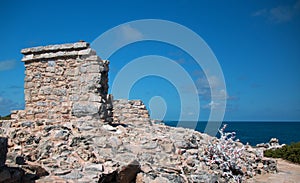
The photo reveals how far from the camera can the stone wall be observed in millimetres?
6922

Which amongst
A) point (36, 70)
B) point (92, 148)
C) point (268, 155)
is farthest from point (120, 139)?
point (268, 155)

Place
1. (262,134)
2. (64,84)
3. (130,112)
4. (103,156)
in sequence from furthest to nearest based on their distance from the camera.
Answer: (262,134) < (130,112) < (64,84) < (103,156)

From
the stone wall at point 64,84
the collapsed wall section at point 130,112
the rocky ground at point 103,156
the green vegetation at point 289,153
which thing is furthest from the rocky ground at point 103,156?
the green vegetation at point 289,153

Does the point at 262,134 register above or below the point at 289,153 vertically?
above

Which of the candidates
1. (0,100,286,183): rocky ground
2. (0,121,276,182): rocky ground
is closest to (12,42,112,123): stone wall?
(0,100,286,183): rocky ground

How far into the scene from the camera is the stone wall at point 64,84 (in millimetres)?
6922

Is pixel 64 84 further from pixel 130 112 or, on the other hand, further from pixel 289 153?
pixel 289 153

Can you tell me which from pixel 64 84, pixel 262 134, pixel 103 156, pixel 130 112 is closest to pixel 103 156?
pixel 103 156

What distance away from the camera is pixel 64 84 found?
7133 millimetres

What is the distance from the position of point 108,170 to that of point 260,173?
602 cm

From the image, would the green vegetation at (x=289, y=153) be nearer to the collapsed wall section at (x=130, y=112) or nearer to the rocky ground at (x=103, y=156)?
the rocky ground at (x=103, y=156)

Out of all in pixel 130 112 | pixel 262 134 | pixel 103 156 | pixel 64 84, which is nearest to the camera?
pixel 103 156

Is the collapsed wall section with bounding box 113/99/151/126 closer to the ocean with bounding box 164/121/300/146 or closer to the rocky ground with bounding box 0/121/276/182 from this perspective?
the ocean with bounding box 164/121/300/146

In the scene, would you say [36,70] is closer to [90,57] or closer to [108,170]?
[90,57]
